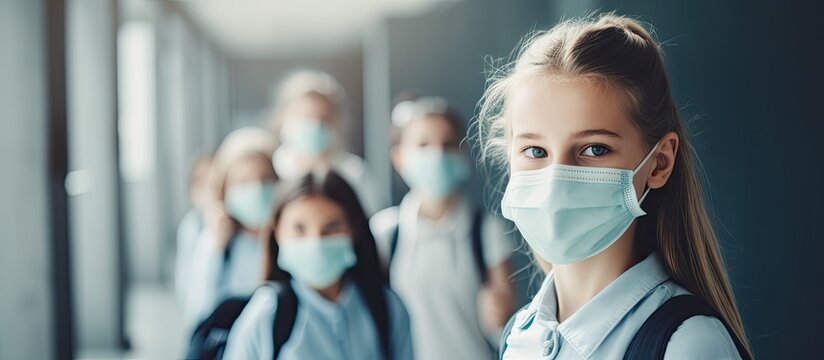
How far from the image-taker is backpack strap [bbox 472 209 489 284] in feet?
8.86

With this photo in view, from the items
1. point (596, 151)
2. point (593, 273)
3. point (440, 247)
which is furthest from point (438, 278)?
point (596, 151)

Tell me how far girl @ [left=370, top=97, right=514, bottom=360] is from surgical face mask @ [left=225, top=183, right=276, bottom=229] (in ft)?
1.75

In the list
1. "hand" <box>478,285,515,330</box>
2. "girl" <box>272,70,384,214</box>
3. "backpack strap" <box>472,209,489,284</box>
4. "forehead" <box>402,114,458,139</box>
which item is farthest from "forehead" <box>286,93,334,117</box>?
"hand" <box>478,285,515,330</box>

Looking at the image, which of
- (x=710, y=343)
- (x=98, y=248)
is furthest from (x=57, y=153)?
(x=710, y=343)

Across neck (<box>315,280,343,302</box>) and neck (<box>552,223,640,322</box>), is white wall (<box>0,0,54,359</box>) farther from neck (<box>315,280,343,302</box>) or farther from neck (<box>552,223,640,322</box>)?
neck (<box>552,223,640,322</box>)

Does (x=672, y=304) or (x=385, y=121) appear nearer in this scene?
(x=672, y=304)

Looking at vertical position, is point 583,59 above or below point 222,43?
Answer: below

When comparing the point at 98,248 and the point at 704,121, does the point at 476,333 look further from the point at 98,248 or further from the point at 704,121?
the point at 98,248

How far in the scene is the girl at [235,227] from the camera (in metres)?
3.08

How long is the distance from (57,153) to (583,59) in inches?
96.0

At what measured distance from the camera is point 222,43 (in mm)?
5949

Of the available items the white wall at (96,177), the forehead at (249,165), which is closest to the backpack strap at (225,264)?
the forehead at (249,165)

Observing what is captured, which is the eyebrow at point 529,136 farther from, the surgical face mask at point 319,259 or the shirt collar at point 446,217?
the shirt collar at point 446,217

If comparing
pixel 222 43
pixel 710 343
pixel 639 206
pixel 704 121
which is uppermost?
pixel 222 43
